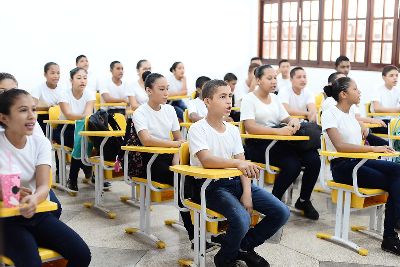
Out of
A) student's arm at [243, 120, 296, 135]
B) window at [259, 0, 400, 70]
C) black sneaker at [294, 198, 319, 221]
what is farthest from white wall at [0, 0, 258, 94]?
black sneaker at [294, 198, 319, 221]

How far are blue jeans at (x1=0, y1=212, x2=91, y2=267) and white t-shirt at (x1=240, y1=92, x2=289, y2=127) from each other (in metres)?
2.03

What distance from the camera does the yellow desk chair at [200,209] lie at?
8.56 feet

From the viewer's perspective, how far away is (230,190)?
2.83 metres

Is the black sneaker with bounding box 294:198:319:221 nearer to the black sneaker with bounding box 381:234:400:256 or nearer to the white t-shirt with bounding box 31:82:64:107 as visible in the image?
the black sneaker with bounding box 381:234:400:256

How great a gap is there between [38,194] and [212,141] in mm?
1070

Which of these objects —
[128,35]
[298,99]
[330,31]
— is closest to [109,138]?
[298,99]

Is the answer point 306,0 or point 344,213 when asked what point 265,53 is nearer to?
point 306,0

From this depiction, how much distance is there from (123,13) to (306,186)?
498cm

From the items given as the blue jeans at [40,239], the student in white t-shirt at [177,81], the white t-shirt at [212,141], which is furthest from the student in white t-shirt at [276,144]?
the student in white t-shirt at [177,81]

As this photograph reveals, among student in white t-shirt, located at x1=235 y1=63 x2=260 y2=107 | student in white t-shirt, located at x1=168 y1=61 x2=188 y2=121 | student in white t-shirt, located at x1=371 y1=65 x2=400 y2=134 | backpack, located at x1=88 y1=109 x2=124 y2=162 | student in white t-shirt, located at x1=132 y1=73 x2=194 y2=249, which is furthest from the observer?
student in white t-shirt, located at x1=168 y1=61 x2=188 y2=121

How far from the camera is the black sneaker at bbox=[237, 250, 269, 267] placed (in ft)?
9.52

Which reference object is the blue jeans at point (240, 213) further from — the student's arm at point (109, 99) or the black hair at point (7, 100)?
the student's arm at point (109, 99)

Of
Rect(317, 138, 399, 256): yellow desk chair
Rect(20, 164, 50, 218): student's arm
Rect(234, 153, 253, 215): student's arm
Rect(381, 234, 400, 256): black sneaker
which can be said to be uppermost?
Rect(20, 164, 50, 218): student's arm

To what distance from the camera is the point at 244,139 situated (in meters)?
4.03
